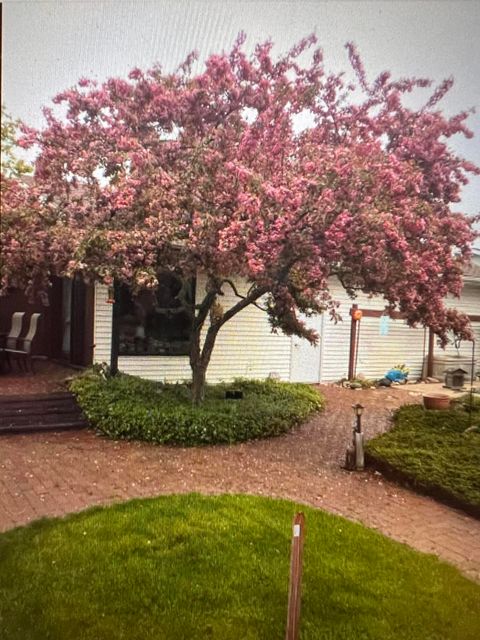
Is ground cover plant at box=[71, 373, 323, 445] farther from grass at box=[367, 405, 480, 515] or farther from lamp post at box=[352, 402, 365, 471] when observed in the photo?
grass at box=[367, 405, 480, 515]

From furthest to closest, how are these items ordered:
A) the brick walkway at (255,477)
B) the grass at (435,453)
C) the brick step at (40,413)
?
1. the brick step at (40,413)
2. the grass at (435,453)
3. the brick walkway at (255,477)

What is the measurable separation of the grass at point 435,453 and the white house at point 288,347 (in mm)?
685

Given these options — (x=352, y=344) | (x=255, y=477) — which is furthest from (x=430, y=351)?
(x=255, y=477)

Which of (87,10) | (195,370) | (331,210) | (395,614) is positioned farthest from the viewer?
(195,370)

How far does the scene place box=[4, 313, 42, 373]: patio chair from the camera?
5887 mm

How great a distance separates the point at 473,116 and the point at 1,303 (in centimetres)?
469

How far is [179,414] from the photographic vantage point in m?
5.04

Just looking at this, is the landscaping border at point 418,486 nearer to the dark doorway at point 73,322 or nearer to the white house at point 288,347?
the white house at point 288,347

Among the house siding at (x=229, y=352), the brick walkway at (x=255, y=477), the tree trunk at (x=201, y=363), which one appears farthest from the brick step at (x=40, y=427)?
the house siding at (x=229, y=352)

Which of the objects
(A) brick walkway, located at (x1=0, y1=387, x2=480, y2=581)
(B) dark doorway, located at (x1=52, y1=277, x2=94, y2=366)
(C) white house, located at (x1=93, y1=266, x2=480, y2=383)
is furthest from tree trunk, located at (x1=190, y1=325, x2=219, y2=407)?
(B) dark doorway, located at (x1=52, y1=277, x2=94, y2=366)

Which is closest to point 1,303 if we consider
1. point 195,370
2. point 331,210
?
point 195,370

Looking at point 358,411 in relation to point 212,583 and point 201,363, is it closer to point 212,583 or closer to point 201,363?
point 212,583

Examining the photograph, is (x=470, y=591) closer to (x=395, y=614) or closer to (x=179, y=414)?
(x=395, y=614)

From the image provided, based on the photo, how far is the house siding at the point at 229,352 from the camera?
5.49 metres
